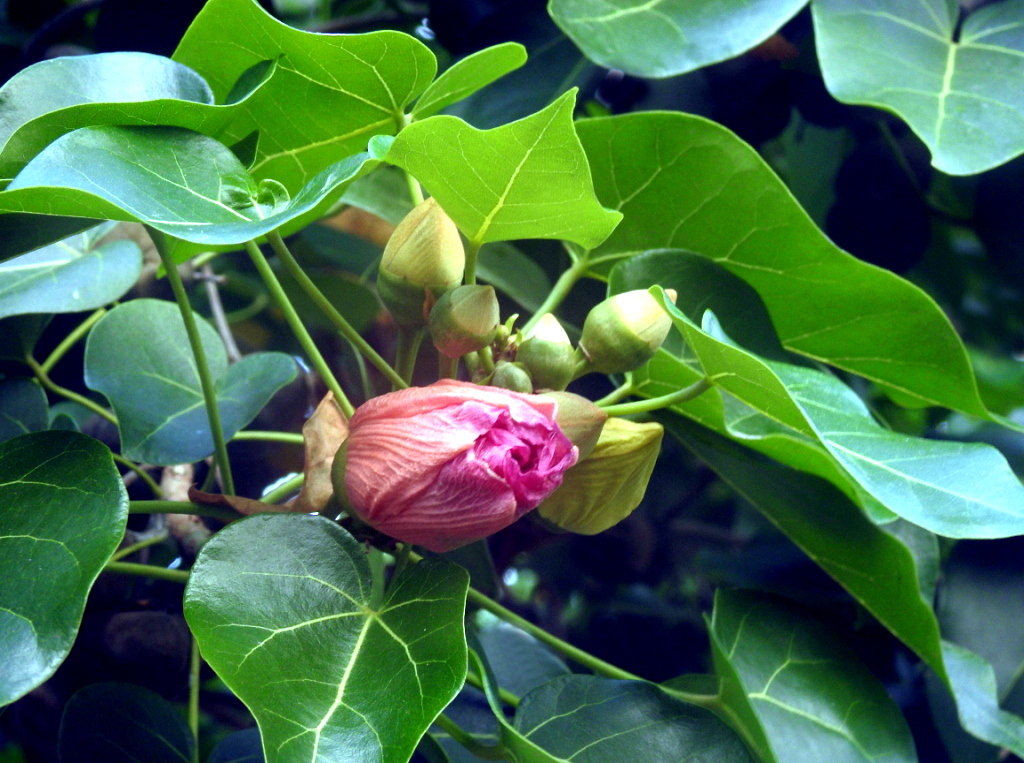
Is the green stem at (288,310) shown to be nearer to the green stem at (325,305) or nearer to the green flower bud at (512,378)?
the green stem at (325,305)

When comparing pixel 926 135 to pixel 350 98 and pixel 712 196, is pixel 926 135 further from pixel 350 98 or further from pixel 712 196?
pixel 350 98

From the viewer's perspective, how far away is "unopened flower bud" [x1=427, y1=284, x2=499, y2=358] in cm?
51

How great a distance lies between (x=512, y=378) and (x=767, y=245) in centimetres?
27

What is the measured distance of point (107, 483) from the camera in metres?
0.46

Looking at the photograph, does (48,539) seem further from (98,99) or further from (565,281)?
(565,281)

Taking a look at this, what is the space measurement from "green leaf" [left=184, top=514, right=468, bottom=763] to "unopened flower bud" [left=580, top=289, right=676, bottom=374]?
0.17m

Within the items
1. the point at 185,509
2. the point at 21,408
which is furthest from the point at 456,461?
the point at 21,408

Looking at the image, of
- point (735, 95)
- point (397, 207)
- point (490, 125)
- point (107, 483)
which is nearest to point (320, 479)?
point (107, 483)

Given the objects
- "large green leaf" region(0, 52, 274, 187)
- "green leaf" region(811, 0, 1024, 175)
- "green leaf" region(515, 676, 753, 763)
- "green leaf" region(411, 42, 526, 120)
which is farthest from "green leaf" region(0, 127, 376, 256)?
"green leaf" region(811, 0, 1024, 175)

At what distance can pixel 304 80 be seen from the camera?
1.98 feet

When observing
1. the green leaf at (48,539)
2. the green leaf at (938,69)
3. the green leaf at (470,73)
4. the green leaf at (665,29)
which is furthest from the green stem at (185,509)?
the green leaf at (938,69)

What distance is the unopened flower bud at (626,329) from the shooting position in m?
0.53

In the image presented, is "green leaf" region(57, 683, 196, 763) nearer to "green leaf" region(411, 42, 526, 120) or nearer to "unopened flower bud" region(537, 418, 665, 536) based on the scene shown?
"unopened flower bud" region(537, 418, 665, 536)

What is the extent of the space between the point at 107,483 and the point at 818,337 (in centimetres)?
54
